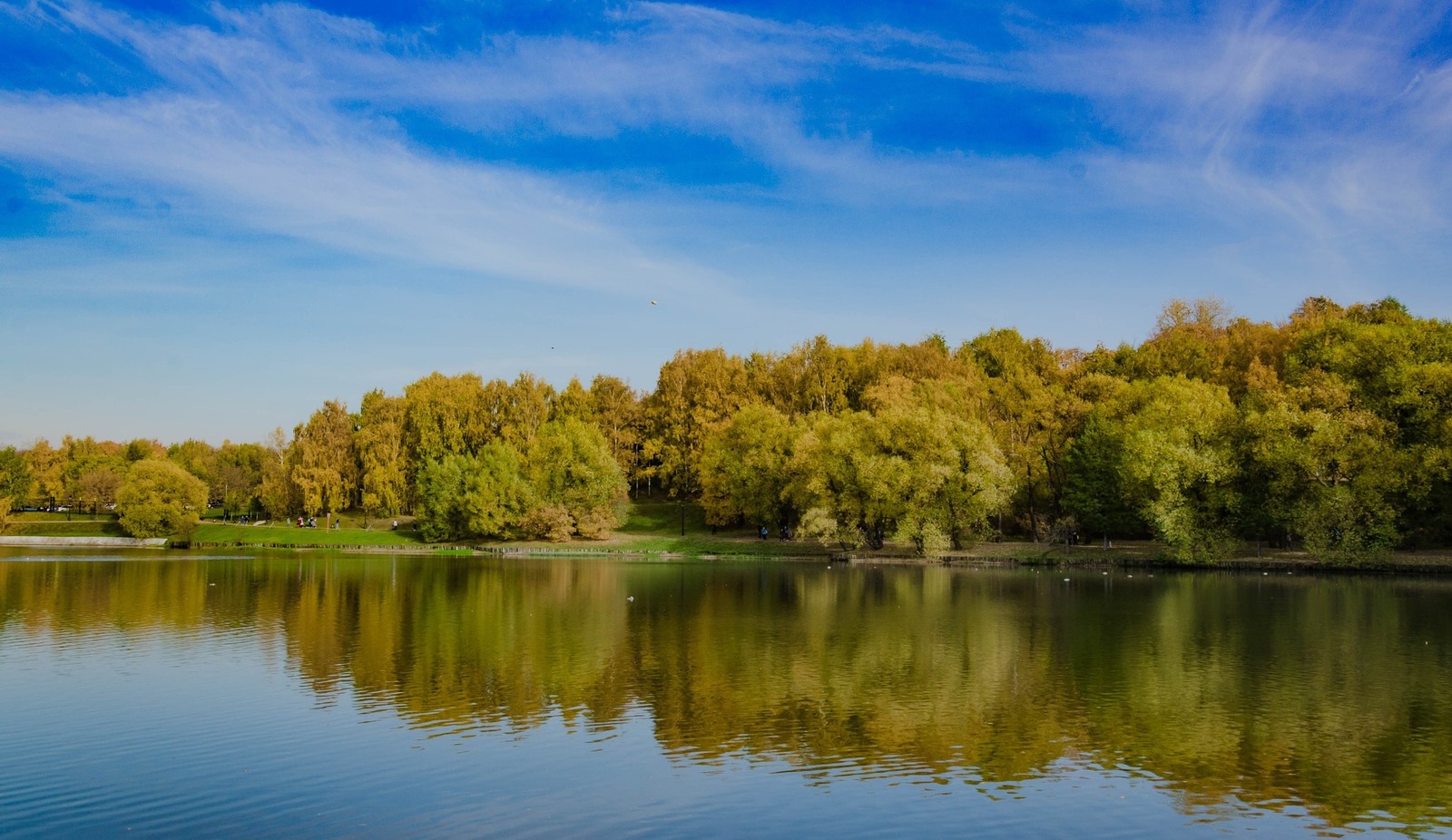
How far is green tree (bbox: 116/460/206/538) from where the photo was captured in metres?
89.9

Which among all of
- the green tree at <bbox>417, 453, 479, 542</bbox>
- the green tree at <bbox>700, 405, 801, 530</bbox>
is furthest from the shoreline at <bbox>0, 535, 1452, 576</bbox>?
the green tree at <bbox>700, 405, 801, 530</bbox>

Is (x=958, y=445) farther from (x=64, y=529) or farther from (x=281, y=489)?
(x=64, y=529)

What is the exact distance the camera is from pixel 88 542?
91.9 meters

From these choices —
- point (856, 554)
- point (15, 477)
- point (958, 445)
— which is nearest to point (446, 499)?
point (856, 554)

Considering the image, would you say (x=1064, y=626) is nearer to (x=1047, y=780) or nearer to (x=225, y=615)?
(x=1047, y=780)

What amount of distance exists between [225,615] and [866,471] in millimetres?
42170

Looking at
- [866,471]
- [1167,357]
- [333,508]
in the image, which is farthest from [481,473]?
[1167,357]

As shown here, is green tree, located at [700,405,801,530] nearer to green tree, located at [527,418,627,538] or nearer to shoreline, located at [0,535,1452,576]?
shoreline, located at [0,535,1452,576]

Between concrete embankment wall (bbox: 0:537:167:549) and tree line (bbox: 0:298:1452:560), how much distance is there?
1119cm

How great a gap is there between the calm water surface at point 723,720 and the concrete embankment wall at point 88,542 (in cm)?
5598

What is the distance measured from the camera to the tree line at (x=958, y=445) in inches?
2406

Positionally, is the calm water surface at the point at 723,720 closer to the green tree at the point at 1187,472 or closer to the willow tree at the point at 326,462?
the green tree at the point at 1187,472

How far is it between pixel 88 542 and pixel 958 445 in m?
78.7

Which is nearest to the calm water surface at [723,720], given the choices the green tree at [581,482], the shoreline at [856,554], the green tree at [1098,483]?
the shoreline at [856,554]
